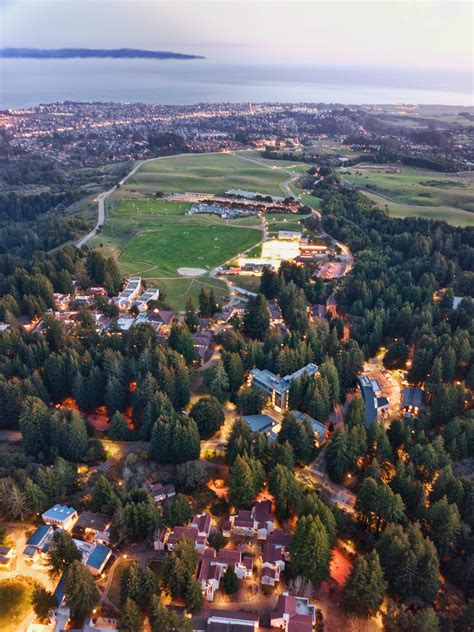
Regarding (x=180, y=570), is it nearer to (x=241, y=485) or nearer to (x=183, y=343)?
(x=241, y=485)

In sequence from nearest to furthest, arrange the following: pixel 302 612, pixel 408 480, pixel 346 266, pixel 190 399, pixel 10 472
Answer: pixel 302 612
pixel 408 480
pixel 10 472
pixel 190 399
pixel 346 266

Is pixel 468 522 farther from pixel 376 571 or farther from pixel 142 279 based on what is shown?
pixel 142 279

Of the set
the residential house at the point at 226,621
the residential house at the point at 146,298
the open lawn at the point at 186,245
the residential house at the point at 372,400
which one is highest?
the open lawn at the point at 186,245

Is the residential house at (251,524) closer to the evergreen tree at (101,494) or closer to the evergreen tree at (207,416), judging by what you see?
the evergreen tree at (101,494)

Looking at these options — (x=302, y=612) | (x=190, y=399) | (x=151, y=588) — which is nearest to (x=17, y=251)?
(x=190, y=399)

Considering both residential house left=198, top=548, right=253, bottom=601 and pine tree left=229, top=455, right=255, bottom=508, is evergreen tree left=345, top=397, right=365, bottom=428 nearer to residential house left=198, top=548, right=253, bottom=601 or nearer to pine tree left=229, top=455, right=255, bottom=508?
pine tree left=229, top=455, right=255, bottom=508

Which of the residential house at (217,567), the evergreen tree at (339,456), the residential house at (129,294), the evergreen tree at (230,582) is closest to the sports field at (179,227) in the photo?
the residential house at (129,294)

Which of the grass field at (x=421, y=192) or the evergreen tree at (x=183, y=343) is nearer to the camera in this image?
the evergreen tree at (x=183, y=343)

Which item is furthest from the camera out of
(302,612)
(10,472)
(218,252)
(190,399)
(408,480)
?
(218,252)
